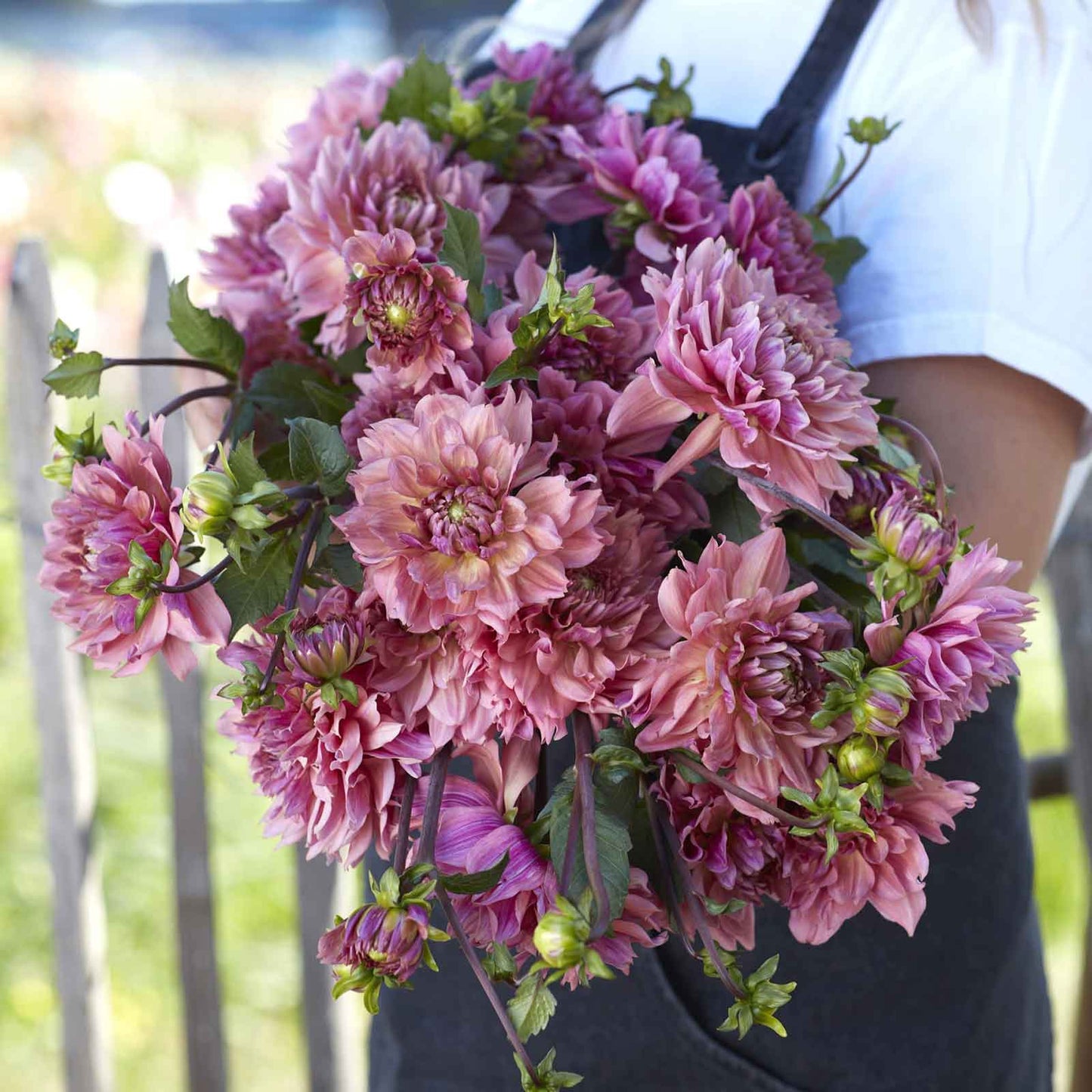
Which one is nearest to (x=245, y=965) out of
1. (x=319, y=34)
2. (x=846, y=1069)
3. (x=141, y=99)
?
(x=846, y=1069)

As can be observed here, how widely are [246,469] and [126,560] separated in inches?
2.3

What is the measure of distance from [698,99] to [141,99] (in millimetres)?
2780

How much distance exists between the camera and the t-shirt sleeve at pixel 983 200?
63cm

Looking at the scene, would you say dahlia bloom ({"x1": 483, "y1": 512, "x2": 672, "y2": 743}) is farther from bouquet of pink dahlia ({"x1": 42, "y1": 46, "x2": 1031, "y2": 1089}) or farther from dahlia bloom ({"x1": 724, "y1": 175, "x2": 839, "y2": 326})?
dahlia bloom ({"x1": 724, "y1": 175, "x2": 839, "y2": 326})

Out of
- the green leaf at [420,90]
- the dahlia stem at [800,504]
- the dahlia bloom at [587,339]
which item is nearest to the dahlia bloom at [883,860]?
the dahlia stem at [800,504]

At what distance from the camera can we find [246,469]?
1.45ft

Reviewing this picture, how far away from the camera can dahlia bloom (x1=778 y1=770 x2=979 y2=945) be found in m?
0.46

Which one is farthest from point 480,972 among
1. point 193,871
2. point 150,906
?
point 150,906

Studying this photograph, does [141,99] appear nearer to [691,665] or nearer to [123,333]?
[123,333]

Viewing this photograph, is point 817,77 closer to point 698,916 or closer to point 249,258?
point 249,258

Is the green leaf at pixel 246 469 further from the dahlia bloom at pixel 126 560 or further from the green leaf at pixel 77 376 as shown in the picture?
the green leaf at pixel 77 376

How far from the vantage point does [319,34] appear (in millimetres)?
3408

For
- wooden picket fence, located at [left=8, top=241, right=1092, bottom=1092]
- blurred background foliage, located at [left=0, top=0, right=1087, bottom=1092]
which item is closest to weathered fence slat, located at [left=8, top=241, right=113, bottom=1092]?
wooden picket fence, located at [left=8, top=241, right=1092, bottom=1092]

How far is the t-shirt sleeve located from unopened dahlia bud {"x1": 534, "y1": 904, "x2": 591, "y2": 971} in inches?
15.5
